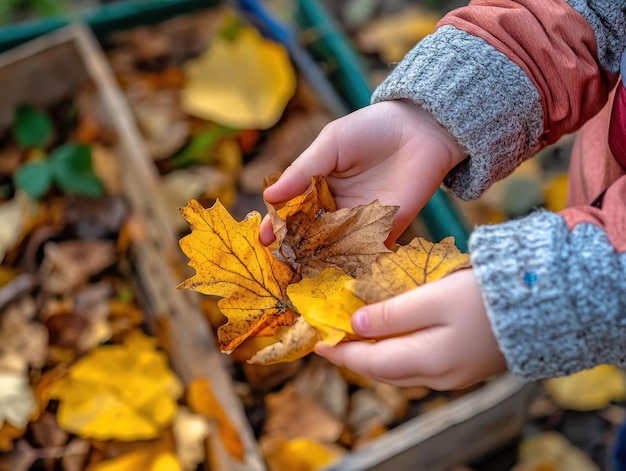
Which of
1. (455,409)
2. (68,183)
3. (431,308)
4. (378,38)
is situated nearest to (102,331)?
(68,183)

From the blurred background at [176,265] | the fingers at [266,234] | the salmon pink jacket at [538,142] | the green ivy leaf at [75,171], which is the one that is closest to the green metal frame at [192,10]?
the blurred background at [176,265]

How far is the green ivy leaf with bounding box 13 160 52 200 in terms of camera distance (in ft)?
3.42

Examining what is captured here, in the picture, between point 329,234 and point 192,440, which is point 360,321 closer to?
point 329,234

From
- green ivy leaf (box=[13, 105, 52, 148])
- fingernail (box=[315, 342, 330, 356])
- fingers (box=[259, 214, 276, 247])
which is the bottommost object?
fingernail (box=[315, 342, 330, 356])

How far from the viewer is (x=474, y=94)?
0.52 metres

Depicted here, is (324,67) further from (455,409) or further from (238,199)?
(455,409)

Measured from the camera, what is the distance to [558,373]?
0.44 metres

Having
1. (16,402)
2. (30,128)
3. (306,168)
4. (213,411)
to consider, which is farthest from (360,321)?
(30,128)

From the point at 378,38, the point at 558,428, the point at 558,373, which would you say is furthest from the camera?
the point at 378,38

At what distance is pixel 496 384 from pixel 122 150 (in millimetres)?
624

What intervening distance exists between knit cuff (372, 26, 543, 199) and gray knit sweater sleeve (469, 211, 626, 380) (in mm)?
115

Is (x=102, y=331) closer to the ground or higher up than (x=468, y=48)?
closer to the ground

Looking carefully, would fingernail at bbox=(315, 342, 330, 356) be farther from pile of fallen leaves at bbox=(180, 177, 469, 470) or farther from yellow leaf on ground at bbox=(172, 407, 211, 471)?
yellow leaf on ground at bbox=(172, 407, 211, 471)


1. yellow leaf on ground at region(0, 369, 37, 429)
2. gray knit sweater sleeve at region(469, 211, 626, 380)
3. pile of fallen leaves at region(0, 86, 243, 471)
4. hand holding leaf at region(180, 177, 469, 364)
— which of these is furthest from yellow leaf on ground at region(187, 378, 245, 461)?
gray knit sweater sleeve at region(469, 211, 626, 380)
